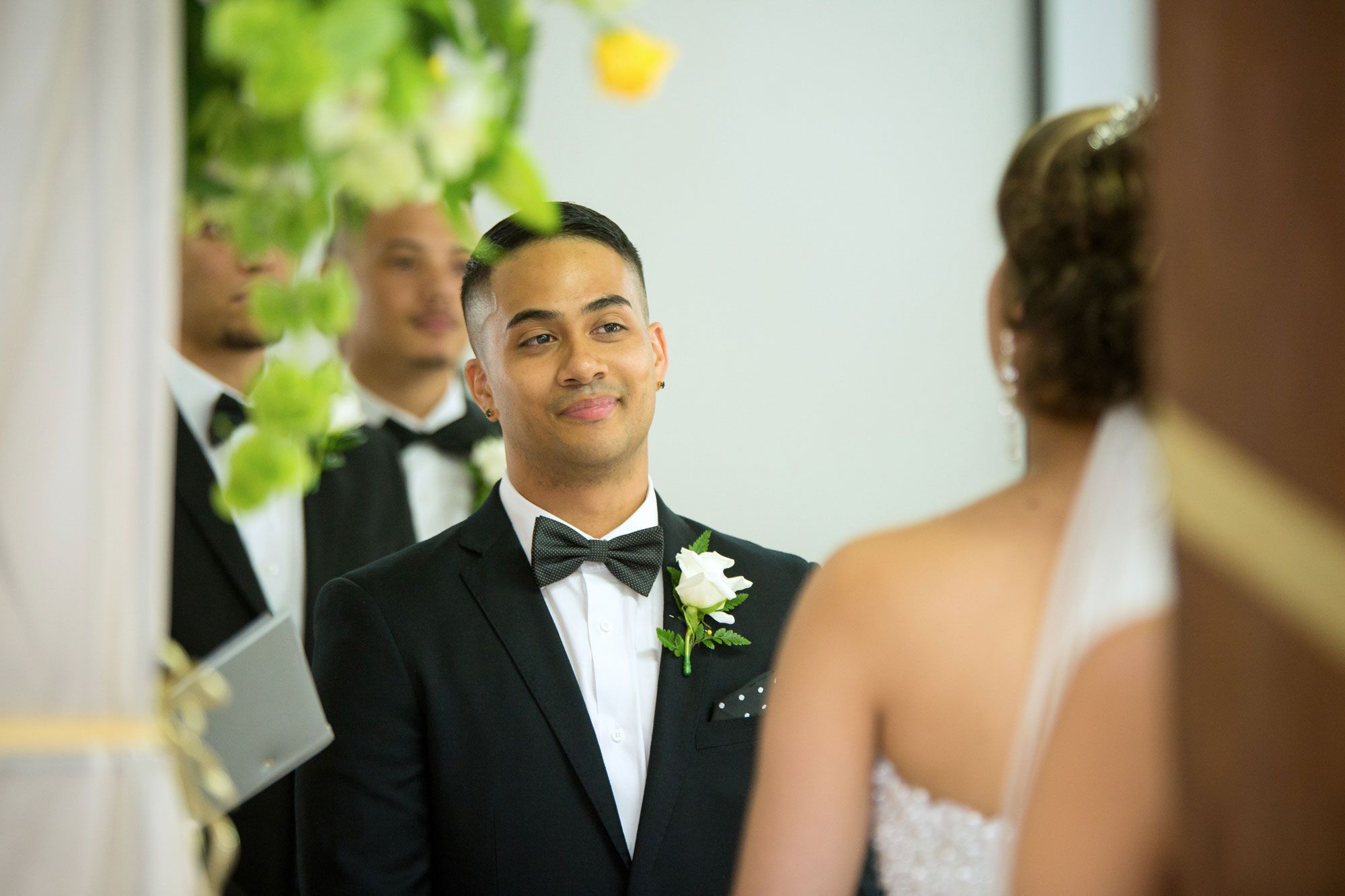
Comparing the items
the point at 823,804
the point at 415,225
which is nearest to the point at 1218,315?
the point at 823,804

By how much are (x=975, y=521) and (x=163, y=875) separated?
2.28 feet

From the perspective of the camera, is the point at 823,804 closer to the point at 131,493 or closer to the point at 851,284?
the point at 131,493

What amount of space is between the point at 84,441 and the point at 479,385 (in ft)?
4.63

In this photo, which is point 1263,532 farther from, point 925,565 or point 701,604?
point 701,604

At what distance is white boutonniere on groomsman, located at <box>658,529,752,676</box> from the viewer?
1902mm

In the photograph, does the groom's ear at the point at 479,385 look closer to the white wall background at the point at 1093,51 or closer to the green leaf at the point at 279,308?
the green leaf at the point at 279,308

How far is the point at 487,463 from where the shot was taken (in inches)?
111

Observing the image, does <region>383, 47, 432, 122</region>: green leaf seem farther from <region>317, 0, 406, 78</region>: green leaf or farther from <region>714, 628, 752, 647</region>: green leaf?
<region>714, 628, 752, 647</region>: green leaf

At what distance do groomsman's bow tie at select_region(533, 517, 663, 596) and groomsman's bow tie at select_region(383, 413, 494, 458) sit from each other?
3.04ft

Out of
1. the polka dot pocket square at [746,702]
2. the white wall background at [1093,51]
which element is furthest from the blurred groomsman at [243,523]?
the white wall background at [1093,51]

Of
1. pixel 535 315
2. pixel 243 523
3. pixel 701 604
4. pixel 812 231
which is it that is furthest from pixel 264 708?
pixel 812 231

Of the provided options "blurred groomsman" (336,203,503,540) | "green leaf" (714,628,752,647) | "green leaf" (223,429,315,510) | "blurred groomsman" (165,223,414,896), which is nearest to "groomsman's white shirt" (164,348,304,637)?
"blurred groomsman" (165,223,414,896)

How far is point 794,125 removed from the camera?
3889mm

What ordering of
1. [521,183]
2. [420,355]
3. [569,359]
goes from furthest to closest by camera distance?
[420,355] → [569,359] → [521,183]
